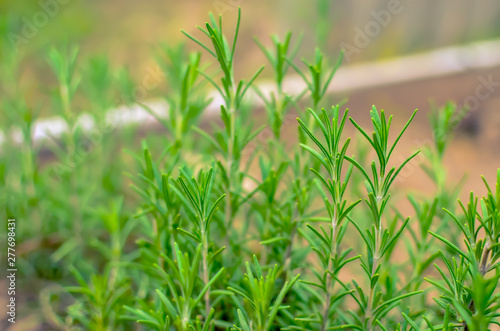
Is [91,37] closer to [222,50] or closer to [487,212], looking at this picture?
[222,50]

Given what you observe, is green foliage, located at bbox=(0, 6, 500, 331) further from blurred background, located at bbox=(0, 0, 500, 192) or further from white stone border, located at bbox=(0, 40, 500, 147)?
blurred background, located at bbox=(0, 0, 500, 192)

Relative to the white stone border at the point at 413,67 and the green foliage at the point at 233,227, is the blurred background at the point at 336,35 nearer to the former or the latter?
the white stone border at the point at 413,67

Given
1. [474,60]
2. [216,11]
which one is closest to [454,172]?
[474,60]

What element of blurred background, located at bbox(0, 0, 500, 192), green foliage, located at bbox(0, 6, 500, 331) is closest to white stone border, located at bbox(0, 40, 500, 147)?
blurred background, located at bbox(0, 0, 500, 192)

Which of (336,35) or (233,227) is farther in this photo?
(336,35)

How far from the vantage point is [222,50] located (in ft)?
1.98

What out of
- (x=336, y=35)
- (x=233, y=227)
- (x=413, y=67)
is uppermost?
(x=336, y=35)

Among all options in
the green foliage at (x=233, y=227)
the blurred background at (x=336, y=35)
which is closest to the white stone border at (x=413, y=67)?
the blurred background at (x=336, y=35)

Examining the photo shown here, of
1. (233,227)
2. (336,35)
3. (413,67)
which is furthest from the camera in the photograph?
(336,35)

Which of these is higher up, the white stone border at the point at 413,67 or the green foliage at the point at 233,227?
the white stone border at the point at 413,67

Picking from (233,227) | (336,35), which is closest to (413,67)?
(336,35)

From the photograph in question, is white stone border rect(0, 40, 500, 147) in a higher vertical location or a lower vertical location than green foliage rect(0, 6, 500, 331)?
higher

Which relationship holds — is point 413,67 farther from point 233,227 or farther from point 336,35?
point 233,227

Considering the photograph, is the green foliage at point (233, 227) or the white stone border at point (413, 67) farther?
the white stone border at point (413, 67)
